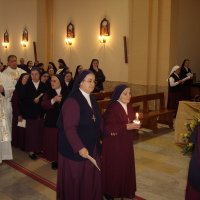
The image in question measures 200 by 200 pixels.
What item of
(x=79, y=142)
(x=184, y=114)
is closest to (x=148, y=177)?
(x=184, y=114)

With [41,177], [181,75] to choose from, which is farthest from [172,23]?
[41,177]

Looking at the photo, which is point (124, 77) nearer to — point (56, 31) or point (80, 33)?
point (80, 33)

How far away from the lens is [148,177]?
18.1ft

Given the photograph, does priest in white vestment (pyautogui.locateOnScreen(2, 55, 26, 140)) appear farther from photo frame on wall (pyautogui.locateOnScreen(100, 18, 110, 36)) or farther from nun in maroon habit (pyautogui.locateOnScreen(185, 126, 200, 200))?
photo frame on wall (pyautogui.locateOnScreen(100, 18, 110, 36))

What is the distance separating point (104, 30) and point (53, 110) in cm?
731

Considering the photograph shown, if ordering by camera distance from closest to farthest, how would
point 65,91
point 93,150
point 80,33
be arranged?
1. point 93,150
2. point 65,91
3. point 80,33

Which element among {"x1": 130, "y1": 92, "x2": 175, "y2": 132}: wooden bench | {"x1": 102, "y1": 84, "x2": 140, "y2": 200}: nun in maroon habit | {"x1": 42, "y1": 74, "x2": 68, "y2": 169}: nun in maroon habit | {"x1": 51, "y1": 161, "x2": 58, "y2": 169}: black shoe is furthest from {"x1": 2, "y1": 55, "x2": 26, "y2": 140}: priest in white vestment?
{"x1": 102, "y1": 84, "x2": 140, "y2": 200}: nun in maroon habit

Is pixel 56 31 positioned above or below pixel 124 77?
above

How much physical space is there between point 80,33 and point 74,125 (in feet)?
35.1

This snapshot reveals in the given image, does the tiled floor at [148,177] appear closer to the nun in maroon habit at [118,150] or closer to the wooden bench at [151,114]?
the nun in maroon habit at [118,150]

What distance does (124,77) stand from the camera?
12.1 metres

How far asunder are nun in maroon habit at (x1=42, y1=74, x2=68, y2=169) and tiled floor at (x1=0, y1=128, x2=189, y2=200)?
0.25 m

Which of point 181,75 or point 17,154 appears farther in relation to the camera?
point 181,75

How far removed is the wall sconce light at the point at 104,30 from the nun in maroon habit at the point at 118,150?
8.46 m
